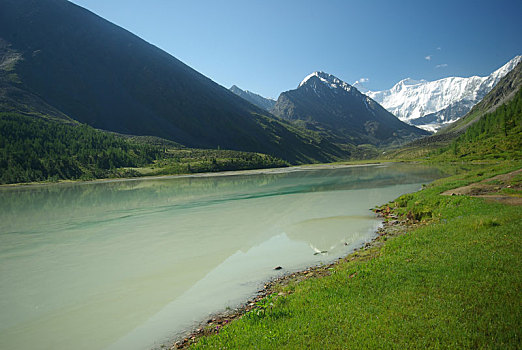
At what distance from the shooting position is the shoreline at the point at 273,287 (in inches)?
430

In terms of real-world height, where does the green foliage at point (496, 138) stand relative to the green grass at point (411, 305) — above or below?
above

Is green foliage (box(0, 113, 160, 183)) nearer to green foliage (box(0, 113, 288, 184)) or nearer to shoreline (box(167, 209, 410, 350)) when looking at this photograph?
green foliage (box(0, 113, 288, 184))

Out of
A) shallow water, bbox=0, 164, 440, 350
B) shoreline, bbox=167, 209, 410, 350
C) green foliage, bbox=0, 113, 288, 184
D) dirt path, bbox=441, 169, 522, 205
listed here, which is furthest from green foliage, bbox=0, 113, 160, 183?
dirt path, bbox=441, 169, 522, 205

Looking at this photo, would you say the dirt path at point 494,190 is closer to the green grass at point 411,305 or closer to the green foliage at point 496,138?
the green grass at point 411,305

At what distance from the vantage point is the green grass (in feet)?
24.2

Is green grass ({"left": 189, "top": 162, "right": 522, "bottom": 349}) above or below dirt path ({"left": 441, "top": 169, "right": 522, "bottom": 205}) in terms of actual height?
below

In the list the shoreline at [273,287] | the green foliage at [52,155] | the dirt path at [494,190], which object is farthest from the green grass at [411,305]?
the green foliage at [52,155]

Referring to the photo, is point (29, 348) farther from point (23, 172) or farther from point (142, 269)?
point (23, 172)

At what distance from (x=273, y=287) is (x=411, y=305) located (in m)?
7.40

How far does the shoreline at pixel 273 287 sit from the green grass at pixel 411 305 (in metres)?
1.05

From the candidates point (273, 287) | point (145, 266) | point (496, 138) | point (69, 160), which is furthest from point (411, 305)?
point (69, 160)

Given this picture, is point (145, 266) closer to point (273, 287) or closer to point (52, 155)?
point (273, 287)

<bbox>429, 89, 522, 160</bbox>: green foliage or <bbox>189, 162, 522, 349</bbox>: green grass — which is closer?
<bbox>189, 162, 522, 349</bbox>: green grass

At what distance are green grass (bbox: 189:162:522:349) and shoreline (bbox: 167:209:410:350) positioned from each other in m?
1.05
